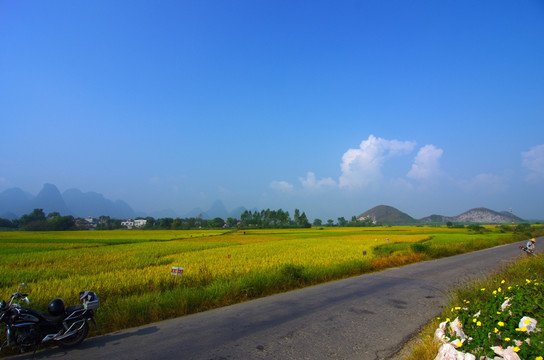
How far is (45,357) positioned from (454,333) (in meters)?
6.83

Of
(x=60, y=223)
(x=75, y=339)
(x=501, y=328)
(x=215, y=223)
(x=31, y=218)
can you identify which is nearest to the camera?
(x=501, y=328)

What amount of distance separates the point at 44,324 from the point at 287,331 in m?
4.69

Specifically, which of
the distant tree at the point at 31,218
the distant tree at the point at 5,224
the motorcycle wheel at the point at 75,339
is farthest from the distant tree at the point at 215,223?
the motorcycle wheel at the point at 75,339

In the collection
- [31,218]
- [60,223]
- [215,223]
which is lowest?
[215,223]

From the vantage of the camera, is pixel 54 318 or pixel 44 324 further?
pixel 54 318

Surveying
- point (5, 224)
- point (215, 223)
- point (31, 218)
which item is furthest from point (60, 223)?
point (215, 223)

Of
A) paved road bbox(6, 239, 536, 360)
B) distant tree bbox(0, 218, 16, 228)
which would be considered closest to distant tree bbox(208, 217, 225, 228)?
distant tree bbox(0, 218, 16, 228)

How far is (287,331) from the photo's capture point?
607 cm

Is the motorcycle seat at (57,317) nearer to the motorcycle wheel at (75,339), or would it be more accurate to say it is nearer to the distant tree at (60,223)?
the motorcycle wheel at (75,339)

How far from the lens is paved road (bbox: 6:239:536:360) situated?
512 cm

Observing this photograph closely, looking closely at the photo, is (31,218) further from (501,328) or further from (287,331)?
(501,328)

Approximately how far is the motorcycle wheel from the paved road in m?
0.13

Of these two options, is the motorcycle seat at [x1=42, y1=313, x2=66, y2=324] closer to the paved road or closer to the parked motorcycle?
the parked motorcycle

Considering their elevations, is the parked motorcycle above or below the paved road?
above
